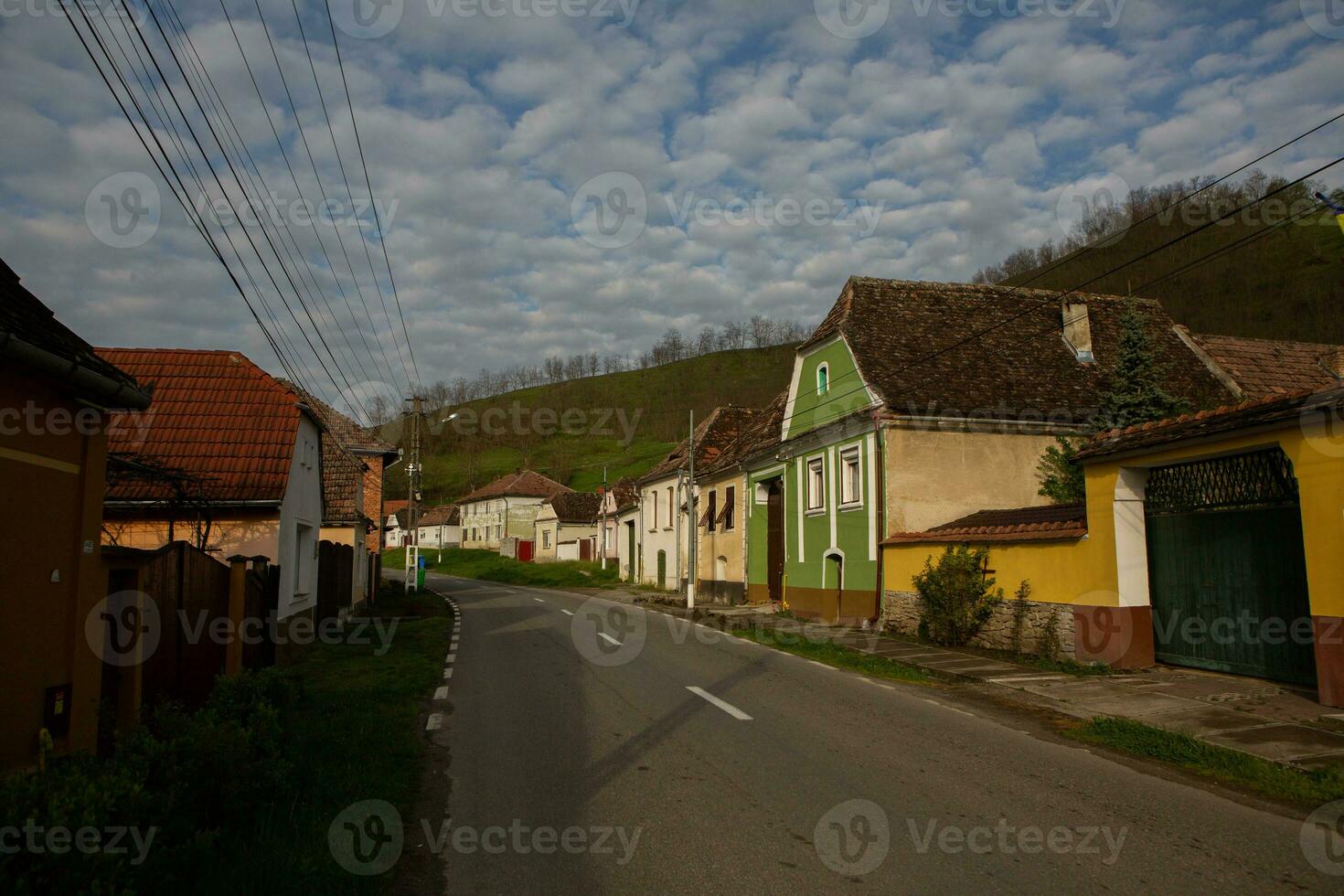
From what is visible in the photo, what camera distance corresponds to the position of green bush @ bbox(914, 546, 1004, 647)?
15.8 metres

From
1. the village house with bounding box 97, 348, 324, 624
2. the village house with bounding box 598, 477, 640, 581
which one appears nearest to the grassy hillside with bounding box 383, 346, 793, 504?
the village house with bounding box 598, 477, 640, 581

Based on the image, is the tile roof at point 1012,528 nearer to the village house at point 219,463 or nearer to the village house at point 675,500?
the village house at point 219,463

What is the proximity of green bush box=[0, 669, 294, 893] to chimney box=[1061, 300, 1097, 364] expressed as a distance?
22001 mm

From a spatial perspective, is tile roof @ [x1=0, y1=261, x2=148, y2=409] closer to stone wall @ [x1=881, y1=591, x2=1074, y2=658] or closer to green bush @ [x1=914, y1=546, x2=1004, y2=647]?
stone wall @ [x1=881, y1=591, x2=1074, y2=658]

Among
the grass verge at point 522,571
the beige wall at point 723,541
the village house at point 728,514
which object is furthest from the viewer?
the grass verge at point 522,571

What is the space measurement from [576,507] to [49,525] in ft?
210

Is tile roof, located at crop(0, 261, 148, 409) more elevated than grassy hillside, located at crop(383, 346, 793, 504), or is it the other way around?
grassy hillside, located at crop(383, 346, 793, 504)

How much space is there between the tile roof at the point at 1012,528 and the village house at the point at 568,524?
161 ft

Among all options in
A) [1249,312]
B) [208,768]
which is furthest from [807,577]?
[1249,312]

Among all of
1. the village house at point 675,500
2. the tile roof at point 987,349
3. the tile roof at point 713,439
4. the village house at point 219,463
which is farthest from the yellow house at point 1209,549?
the tile roof at point 713,439

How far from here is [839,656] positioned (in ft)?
50.8

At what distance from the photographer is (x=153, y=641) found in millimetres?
7898

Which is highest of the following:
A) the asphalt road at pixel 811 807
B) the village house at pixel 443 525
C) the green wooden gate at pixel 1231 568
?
the village house at pixel 443 525

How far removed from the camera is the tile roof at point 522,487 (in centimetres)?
8200
